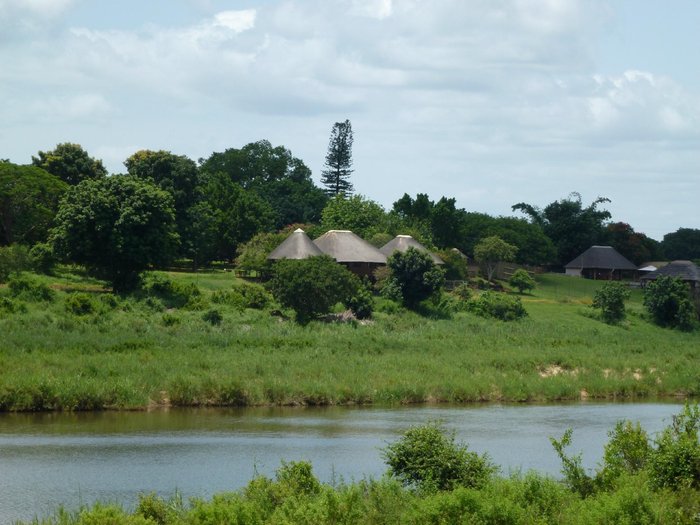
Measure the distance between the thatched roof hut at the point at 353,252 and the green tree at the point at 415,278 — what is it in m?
6.94

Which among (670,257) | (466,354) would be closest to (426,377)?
(466,354)

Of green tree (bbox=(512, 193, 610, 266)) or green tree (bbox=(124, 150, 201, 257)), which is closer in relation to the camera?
green tree (bbox=(124, 150, 201, 257))

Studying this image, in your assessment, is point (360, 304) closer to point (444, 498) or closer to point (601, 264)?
point (444, 498)

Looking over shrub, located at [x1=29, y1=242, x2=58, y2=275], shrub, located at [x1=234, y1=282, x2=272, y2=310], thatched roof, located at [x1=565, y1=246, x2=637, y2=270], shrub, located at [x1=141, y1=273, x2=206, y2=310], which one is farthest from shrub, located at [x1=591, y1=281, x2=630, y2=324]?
shrub, located at [x1=29, y1=242, x2=58, y2=275]

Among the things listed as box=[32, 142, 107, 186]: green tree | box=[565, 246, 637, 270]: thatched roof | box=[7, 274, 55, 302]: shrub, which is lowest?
box=[7, 274, 55, 302]: shrub

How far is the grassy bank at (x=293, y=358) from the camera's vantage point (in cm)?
3462

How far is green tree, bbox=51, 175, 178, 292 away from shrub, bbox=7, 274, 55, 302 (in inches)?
157

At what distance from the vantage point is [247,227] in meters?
72.2

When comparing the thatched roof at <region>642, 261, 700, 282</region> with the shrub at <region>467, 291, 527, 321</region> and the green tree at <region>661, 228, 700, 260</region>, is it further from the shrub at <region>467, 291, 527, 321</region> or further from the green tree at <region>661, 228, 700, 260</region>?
the green tree at <region>661, 228, 700, 260</region>

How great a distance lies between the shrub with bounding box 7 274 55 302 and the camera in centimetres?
4589

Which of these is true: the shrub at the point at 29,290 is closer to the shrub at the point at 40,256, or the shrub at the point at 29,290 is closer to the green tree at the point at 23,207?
the shrub at the point at 40,256

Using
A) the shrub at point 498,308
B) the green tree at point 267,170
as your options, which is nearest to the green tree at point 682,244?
the green tree at point 267,170

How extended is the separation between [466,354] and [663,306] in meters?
20.9

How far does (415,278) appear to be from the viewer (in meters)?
55.5
